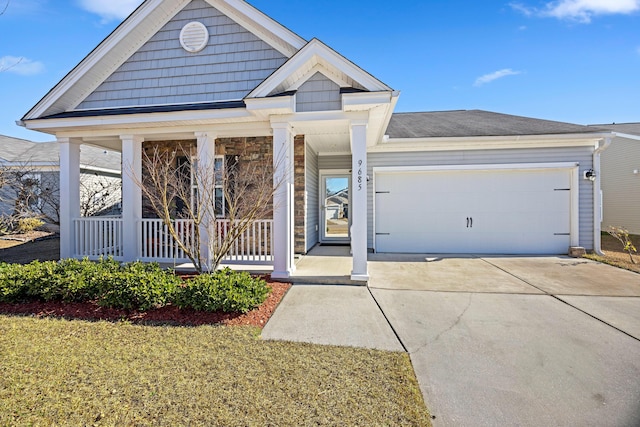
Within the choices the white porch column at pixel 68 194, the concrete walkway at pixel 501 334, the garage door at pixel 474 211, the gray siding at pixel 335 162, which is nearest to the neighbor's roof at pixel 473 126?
the garage door at pixel 474 211

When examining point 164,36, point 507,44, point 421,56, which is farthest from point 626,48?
point 164,36

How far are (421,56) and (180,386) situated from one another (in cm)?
1149

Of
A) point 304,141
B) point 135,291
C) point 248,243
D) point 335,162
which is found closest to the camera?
point 135,291

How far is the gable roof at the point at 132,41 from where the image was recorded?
6.22 m

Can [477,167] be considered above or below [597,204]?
above

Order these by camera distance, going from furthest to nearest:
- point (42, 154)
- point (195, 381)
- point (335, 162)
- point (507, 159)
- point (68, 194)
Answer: point (42, 154) < point (335, 162) < point (507, 159) < point (68, 194) < point (195, 381)

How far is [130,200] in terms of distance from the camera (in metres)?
6.49

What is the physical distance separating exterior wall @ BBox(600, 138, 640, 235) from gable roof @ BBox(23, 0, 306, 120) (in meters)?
15.4

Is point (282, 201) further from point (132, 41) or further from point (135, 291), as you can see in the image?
point (132, 41)

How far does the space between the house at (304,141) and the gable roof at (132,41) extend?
0.08 feet

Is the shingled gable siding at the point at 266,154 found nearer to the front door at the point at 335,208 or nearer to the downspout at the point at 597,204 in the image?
the front door at the point at 335,208

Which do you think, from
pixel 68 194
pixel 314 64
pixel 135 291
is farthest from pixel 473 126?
pixel 68 194

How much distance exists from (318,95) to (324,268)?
347cm

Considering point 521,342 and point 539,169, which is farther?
point 539,169
